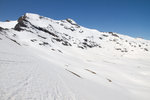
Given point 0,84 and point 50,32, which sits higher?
point 50,32

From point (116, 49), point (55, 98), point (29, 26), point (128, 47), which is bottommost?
point (55, 98)

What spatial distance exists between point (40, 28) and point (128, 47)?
95653 mm

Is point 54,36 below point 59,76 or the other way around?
the other way around

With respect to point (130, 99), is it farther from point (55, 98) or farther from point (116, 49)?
point (116, 49)

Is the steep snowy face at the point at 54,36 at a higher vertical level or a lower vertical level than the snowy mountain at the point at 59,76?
higher

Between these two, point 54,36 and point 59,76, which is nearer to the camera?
point 59,76

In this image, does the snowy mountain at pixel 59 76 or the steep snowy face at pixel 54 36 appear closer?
the snowy mountain at pixel 59 76

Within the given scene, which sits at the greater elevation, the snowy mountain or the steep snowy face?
the steep snowy face

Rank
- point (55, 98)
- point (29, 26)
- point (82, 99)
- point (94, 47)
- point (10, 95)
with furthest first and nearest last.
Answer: point (94, 47), point (29, 26), point (82, 99), point (55, 98), point (10, 95)

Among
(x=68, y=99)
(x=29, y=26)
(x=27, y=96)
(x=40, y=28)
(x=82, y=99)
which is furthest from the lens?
(x=40, y=28)

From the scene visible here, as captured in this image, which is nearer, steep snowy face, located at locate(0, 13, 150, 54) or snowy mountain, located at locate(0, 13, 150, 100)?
snowy mountain, located at locate(0, 13, 150, 100)

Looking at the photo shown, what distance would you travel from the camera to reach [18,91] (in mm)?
5016

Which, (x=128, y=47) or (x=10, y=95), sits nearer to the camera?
(x=10, y=95)

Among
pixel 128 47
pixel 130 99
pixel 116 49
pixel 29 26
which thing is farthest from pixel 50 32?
pixel 128 47
